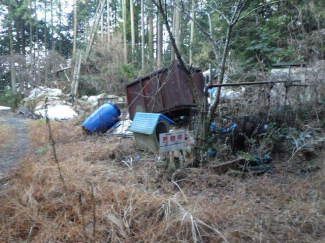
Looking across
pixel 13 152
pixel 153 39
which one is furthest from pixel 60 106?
pixel 153 39

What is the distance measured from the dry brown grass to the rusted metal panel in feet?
8.49

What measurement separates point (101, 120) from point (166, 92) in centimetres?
188

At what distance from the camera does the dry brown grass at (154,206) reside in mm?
2271

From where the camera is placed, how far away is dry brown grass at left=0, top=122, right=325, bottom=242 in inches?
89.4

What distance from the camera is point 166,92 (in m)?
6.37

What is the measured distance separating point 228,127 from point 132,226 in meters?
2.96

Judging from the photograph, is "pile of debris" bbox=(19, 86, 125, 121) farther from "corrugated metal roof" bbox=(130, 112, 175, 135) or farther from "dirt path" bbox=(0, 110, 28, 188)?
"corrugated metal roof" bbox=(130, 112, 175, 135)

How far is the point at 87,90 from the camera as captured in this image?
15133 millimetres

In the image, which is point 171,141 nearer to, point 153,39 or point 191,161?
point 191,161

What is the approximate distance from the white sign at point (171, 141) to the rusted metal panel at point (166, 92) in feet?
8.26

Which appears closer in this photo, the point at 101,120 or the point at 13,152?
the point at 13,152

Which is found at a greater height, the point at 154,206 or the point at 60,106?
the point at 60,106

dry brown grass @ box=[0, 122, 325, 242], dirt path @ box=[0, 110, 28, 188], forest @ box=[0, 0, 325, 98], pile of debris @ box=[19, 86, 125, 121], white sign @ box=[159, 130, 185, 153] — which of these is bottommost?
dry brown grass @ box=[0, 122, 325, 242]

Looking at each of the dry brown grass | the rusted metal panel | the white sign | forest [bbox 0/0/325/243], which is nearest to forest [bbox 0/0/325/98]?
forest [bbox 0/0/325/243]
